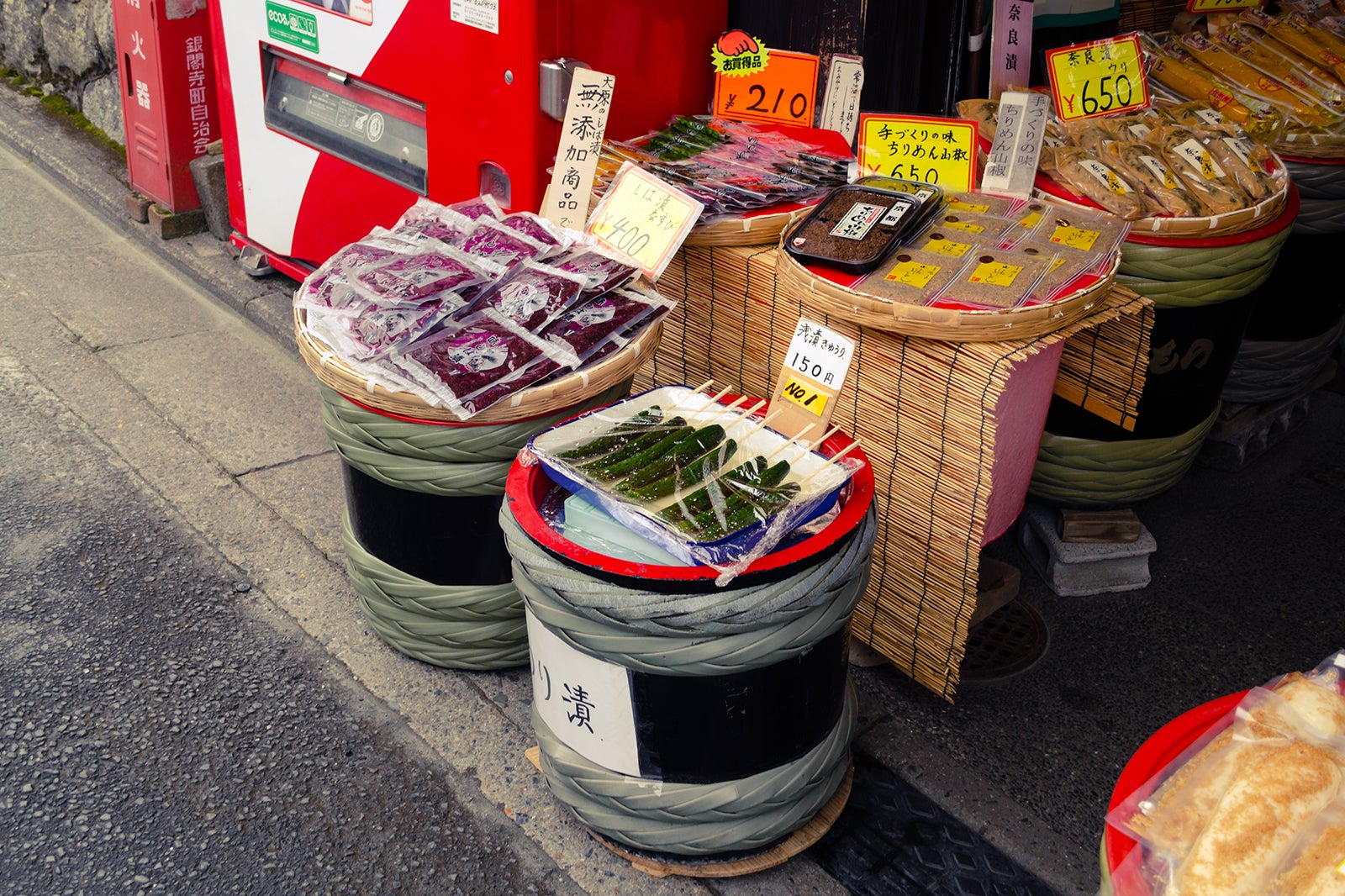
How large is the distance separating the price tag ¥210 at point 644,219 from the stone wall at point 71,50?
4.91 meters

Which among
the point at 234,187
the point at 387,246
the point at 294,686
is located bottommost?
the point at 294,686

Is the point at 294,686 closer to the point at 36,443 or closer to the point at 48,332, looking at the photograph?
the point at 36,443

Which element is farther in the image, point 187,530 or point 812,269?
point 187,530

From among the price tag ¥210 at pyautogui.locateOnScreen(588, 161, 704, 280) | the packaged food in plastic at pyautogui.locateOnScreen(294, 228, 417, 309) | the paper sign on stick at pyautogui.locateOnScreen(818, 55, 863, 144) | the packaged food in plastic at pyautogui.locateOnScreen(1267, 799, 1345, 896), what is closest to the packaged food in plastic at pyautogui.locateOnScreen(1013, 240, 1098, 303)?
the price tag ¥210 at pyautogui.locateOnScreen(588, 161, 704, 280)

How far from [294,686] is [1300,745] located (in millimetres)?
2643

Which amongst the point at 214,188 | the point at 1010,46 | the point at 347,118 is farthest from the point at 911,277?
the point at 214,188

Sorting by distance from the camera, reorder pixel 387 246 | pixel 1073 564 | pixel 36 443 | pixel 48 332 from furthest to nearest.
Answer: pixel 48 332 < pixel 36 443 < pixel 1073 564 < pixel 387 246

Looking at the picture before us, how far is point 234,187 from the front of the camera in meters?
5.21

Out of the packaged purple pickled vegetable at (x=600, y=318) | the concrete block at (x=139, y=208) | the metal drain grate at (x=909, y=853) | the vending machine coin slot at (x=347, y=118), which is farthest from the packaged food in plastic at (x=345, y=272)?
the concrete block at (x=139, y=208)

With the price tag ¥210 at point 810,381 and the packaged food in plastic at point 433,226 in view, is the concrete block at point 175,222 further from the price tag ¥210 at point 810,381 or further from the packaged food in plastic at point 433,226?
the price tag ¥210 at point 810,381

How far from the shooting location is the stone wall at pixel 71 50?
23.1ft

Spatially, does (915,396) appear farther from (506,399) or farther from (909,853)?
(909,853)

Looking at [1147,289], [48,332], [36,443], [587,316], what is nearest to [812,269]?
[587,316]

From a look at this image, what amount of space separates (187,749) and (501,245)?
167 cm
